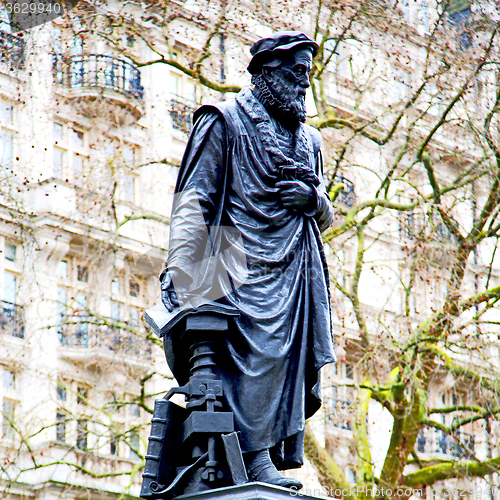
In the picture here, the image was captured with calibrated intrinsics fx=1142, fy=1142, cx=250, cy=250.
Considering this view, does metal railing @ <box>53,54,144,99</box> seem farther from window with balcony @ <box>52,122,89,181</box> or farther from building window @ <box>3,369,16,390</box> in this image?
building window @ <box>3,369,16,390</box>

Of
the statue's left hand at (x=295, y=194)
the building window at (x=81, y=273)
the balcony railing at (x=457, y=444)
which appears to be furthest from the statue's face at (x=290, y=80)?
the building window at (x=81, y=273)

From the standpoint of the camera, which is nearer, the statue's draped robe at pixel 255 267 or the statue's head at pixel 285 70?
the statue's draped robe at pixel 255 267

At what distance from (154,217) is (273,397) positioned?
13123mm

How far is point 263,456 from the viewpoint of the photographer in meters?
5.22

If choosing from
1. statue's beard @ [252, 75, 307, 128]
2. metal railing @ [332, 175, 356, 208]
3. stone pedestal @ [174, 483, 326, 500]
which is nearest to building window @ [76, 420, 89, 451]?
metal railing @ [332, 175, 356, 208]

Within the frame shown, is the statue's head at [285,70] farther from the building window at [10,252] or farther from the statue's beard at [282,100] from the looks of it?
the building window at [10,252]

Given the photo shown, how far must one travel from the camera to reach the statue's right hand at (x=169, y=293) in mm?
5273

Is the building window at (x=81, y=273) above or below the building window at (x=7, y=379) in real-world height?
above

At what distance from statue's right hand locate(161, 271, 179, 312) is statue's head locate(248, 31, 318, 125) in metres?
1.08

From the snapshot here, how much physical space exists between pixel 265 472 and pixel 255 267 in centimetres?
98

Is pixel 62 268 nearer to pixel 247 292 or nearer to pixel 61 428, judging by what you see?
pixel 61 428

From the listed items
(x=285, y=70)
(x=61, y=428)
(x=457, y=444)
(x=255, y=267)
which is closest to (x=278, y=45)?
(x=285, y=70)

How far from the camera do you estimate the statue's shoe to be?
16.6 ft

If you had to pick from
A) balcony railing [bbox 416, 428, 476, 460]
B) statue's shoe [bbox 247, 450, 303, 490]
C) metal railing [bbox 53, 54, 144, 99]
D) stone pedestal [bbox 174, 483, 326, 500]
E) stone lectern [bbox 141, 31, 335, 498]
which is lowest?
stone pedestal [bbox 174, 483, 326, 500]
